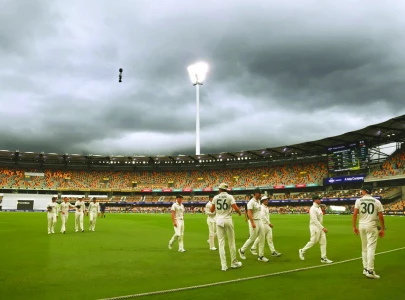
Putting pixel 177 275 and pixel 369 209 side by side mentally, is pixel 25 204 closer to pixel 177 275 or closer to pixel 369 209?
pixel 177 275

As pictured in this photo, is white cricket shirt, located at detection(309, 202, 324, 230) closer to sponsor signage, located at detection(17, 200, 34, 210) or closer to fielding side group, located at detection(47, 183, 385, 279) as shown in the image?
fielding side group, located at detection(47, 183, 385, 279)

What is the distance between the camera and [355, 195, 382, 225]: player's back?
26.2 feet

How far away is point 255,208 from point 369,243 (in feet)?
11.9

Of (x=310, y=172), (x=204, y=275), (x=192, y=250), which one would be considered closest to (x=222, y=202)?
(x=204, y=275)

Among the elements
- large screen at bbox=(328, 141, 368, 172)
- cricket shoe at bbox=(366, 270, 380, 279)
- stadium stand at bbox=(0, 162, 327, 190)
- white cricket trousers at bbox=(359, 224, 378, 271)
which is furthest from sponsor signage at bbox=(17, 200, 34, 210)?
cricket shoe at bbox=(366, 270, 380, 279)

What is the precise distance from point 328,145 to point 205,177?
37.1 meters

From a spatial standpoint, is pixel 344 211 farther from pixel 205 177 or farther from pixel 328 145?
pixel 205 177

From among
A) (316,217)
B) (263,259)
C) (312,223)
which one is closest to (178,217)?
(263,259)

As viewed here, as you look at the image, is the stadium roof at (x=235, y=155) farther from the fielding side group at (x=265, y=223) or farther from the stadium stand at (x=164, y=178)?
the fielding side group at (x=265, y=223)

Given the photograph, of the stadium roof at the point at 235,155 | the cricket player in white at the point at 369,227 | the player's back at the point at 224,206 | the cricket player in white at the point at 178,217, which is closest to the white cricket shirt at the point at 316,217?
the cricket player in white at the point at 369,227

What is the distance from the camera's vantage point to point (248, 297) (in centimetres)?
600

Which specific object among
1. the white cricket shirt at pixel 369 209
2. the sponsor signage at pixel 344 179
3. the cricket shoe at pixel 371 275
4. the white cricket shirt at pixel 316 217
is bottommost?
the cricket shoe at pixel 371 275

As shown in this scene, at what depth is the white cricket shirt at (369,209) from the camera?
7.99m

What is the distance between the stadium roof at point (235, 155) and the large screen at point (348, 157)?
3.70 ft
